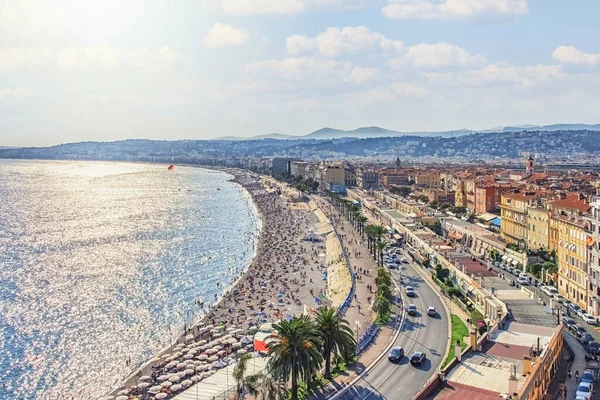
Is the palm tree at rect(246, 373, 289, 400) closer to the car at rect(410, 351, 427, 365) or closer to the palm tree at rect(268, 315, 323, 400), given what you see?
the palm tree at rect(268, 315, 323, 400)

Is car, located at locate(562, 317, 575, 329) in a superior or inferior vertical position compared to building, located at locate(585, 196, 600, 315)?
inferior

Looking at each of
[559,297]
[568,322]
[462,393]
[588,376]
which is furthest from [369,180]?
[462,393]

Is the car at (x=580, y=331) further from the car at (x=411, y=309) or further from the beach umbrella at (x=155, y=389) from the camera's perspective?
the beach umbrella at (x=155, y=389)

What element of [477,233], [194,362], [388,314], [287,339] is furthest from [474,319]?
[477,233]

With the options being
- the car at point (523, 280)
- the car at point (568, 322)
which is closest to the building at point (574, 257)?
the car at point (523, 280)

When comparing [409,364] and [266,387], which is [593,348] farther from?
[266,387]

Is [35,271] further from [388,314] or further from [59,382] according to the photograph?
[388,314]

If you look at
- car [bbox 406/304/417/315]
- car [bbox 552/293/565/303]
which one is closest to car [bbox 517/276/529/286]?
car [bbox 552/293/565/303]
